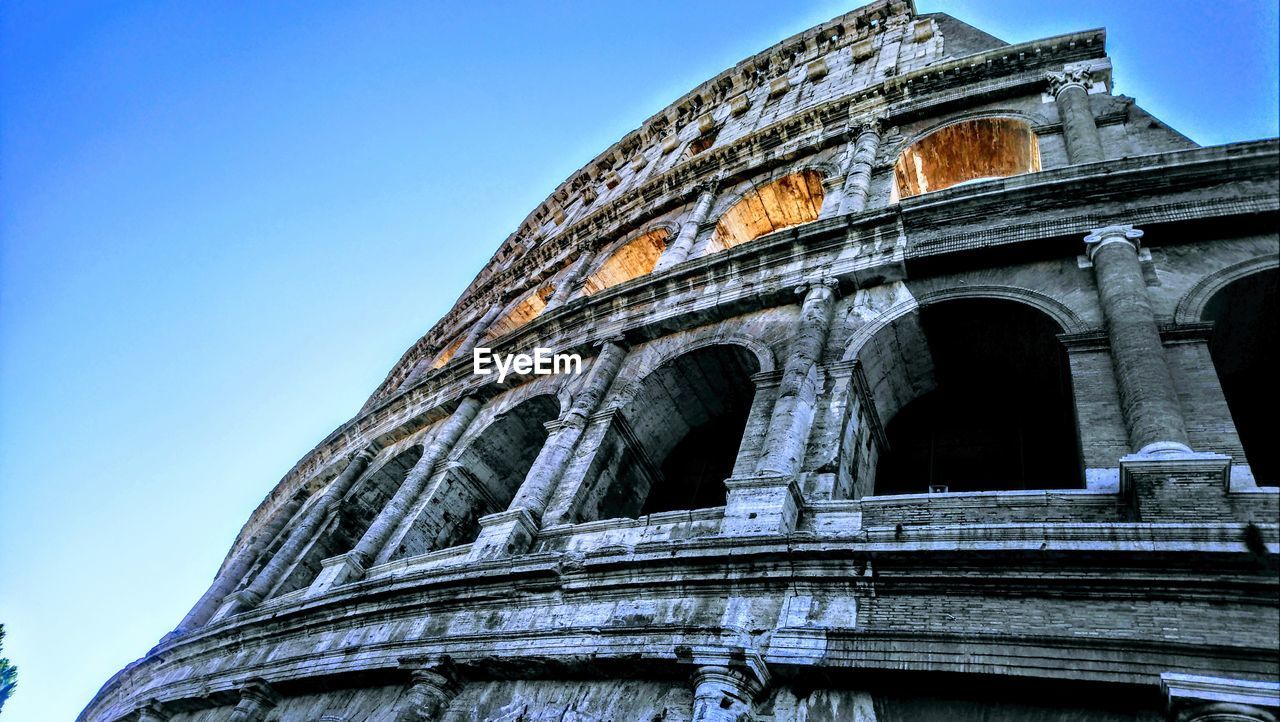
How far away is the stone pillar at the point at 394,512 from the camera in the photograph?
9469mm

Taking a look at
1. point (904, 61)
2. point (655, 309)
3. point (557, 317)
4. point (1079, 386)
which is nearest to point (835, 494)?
point (1079, 386)

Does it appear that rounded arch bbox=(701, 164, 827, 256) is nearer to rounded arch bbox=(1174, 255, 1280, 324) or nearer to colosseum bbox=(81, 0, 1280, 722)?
colosseum bbox=(81, 0, 1280, 722)

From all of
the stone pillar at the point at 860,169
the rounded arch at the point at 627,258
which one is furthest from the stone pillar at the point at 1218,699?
the rounded arch at the point at 627,258

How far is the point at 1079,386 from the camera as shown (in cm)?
619

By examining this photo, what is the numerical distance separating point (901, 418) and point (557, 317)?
5.36 meters

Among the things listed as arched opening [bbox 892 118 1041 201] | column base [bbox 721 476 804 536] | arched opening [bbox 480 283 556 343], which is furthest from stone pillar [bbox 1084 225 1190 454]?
arched opening [bbox 480 283 556 343]

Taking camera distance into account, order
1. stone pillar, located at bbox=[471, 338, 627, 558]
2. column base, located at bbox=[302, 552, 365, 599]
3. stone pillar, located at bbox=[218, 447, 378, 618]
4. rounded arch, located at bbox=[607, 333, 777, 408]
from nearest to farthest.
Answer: stone pillar, located at bbox=[471, 338, 627, 558] < rounded arch, located at bbox=[607, 333, 777, 408] < column base, located at bbox=[302, 552, 365, 599] < stone pillar, located at bbox=[218, 447, 378, 618]

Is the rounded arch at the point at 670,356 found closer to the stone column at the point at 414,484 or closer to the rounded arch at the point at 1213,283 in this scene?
the stone column at the point at 414,484

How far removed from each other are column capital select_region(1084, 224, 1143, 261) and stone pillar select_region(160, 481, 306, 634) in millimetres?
13805

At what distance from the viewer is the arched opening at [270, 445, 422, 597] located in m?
11.8

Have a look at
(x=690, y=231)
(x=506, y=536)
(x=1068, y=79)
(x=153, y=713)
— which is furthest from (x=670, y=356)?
(x=153, y=713)

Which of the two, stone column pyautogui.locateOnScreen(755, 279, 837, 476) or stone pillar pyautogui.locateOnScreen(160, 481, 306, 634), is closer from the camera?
stone column pyautogui.locateOnScreen(755, 279, 837, 476)

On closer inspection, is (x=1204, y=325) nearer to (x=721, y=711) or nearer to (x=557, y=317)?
(x=721, y=711)

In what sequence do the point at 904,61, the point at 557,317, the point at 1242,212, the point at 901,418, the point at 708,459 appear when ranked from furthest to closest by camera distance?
the point at 904,61 < the point at 557,317 < the point at 708,459 < the point at 901,418 < the point at 1242,212
